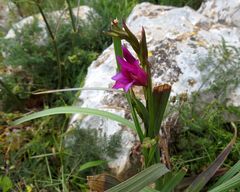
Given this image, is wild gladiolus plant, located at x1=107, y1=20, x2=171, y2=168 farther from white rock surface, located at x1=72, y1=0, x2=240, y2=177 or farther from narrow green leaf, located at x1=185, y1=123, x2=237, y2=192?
white rock surface, located at x1=72, y1=0, x2=240, y2=177

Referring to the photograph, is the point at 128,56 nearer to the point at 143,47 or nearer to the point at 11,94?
the point at 143,47

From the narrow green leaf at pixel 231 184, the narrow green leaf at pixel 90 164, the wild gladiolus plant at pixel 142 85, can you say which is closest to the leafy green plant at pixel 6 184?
the narrow green leaf at pixel 90 164

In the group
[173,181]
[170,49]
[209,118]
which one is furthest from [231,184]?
[170,49]

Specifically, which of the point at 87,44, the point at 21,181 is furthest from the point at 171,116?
the point at 87,44

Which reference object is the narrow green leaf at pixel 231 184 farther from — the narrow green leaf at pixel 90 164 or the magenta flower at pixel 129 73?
the narrow green leaf at pixel 90 164

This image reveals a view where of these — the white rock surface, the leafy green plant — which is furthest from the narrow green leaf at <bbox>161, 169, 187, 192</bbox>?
the leafy green plant

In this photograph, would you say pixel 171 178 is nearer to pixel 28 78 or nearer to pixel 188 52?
pixel 188 52
